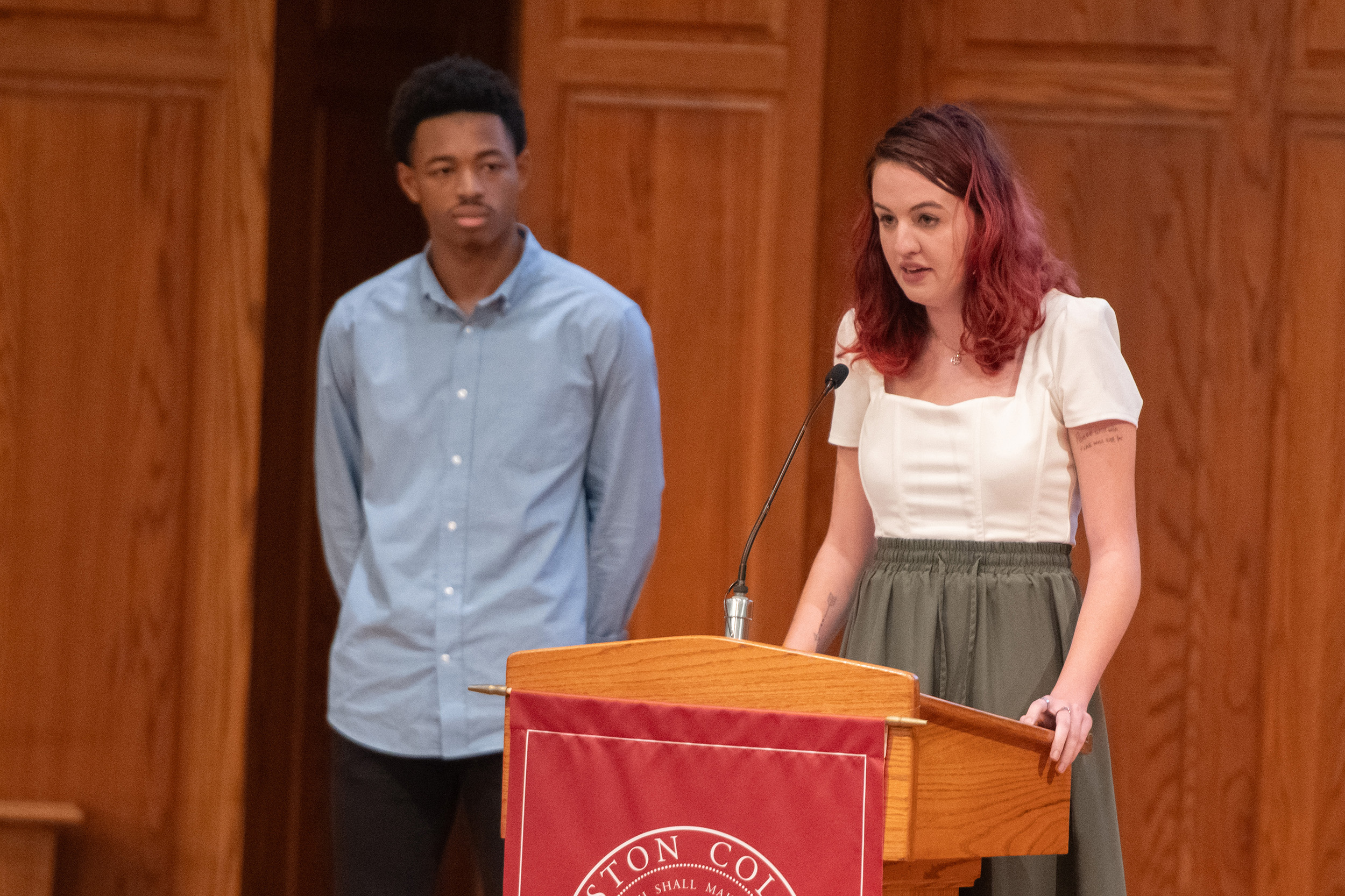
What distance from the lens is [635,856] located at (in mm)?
1461

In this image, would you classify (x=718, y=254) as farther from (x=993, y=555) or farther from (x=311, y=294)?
(x=993, y=555)

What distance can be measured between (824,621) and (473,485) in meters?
0.74

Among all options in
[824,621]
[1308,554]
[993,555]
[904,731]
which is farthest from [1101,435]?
[1308,554]

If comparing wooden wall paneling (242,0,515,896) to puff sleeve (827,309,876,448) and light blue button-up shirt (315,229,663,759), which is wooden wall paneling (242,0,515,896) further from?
puff sleeve (827,309,876,448)

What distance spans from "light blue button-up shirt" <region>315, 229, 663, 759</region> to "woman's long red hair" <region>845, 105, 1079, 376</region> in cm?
70

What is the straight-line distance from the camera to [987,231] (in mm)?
1828

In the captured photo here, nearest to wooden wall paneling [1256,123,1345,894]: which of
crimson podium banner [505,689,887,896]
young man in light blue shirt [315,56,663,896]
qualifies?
young man in light blue shirt [315,56,663,896]

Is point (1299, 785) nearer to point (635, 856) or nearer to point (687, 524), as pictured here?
point (687, 524)

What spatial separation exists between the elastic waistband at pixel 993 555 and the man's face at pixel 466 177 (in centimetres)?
105

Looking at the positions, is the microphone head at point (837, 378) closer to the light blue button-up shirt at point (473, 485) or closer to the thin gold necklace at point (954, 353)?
the thin gold necklace at point (954, 353)

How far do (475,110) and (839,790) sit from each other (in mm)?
1588

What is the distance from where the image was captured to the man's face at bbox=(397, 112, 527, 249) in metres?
2.50

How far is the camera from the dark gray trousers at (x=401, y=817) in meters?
2.35

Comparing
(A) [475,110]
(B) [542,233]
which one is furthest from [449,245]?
(B) [542,233]
